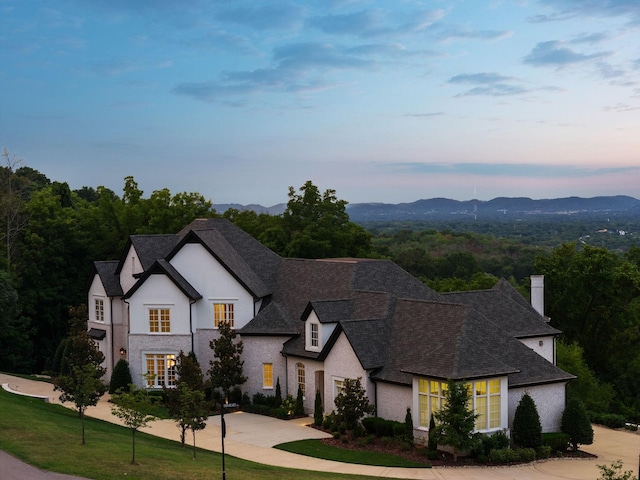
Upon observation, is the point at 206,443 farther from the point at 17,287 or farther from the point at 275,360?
the point at 17,287

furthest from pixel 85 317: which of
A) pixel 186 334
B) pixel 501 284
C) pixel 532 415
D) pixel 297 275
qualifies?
pixel 532 415

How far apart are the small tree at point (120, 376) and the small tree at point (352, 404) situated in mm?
13809

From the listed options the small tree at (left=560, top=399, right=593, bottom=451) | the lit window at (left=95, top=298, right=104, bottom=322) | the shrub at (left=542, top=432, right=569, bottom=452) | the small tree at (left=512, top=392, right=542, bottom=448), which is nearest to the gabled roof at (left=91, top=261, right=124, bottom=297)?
the lit window at (left=95, top=298, right=104, bottom=322)

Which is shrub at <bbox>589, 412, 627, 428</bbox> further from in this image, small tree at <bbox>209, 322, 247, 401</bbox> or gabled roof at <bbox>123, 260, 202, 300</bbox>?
gabled roof at <bbox>123, 260, 202, 300</bbox>

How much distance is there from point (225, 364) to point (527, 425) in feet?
50.9

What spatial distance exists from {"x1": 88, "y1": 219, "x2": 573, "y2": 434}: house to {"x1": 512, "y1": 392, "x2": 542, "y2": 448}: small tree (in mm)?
550

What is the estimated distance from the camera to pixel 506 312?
41469mm

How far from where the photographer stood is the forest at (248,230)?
2292 inches

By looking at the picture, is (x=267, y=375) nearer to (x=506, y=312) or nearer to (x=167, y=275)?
(x=167, y=275)

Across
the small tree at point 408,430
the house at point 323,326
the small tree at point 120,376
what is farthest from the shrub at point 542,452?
the small tree at point 120,376

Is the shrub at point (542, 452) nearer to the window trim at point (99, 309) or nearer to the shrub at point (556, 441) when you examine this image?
the shrub at point (556, 441)

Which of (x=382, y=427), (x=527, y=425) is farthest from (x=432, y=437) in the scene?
(x=527, y=425)

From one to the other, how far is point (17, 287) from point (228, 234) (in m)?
21.5

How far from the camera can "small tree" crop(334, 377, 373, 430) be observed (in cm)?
3256
